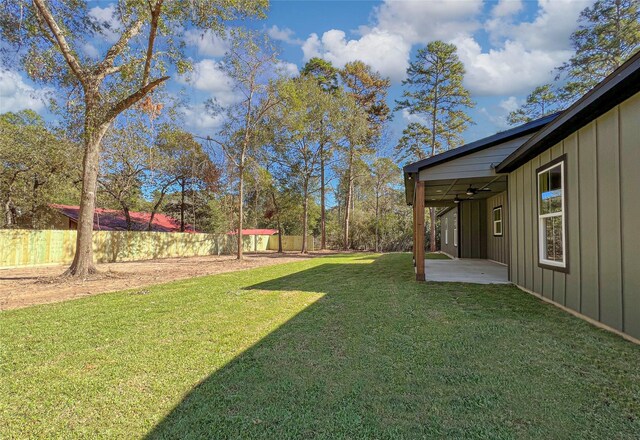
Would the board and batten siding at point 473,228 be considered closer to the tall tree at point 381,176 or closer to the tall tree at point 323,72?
the tall tree at point 381,176

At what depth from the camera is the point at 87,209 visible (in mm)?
8258

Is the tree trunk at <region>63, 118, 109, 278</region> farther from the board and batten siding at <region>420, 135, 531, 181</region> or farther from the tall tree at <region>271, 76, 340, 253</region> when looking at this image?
the tall tree at <region>271, 76, 340, 253</region>

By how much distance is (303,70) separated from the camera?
80.1 feet

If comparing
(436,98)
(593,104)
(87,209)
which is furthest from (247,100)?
(593,104)

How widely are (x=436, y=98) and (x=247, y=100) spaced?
12.5m

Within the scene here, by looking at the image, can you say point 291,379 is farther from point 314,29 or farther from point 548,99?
point 548,99

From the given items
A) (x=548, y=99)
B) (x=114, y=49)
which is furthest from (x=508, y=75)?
(x=114, y=49)

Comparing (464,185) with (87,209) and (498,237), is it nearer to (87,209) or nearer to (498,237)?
(498,237)

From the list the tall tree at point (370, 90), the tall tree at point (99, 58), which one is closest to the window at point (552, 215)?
the tall tree at point (99, 58)

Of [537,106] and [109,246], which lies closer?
[109,246]

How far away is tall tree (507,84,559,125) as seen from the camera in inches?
705

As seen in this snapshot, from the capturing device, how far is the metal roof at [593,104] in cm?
286

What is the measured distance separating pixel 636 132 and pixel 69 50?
11.0 meters

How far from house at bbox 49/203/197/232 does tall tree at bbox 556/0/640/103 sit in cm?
2342
